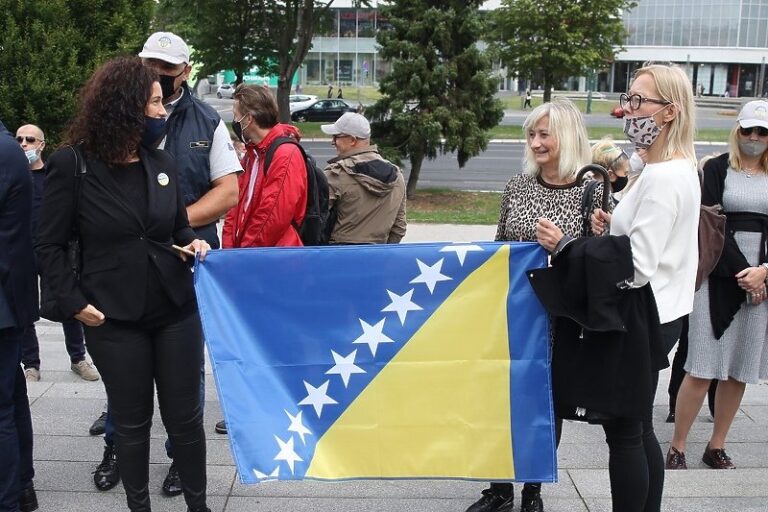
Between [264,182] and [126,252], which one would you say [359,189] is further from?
[126,252]

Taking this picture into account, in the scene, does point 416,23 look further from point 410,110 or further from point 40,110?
point 40,110

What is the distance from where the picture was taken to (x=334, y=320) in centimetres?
356

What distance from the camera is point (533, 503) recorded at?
3.89 metres

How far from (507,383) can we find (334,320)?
77 cm

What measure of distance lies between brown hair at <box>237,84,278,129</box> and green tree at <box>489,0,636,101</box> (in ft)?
79.2

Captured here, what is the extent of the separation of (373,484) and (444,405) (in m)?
0.79

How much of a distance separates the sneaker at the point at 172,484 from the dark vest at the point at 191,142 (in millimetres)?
1289

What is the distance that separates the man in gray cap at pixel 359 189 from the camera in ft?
17.5

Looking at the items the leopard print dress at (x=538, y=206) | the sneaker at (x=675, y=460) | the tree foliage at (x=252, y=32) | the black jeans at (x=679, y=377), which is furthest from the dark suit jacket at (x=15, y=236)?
the tree foliage at (x=252, y=32)

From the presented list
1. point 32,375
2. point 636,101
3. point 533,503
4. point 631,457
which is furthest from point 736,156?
point 32,375

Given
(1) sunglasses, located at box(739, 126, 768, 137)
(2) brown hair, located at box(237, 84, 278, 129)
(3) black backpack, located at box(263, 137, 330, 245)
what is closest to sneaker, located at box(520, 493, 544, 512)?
(3) black backpack, located at box(263, 137, 330, 245)

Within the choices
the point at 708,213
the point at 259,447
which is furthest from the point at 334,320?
the point at 708,213

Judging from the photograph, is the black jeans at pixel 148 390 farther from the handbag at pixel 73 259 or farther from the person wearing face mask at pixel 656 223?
the person wearing face mask at pixel 656 223

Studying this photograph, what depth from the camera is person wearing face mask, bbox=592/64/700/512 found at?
3109 millimetres
